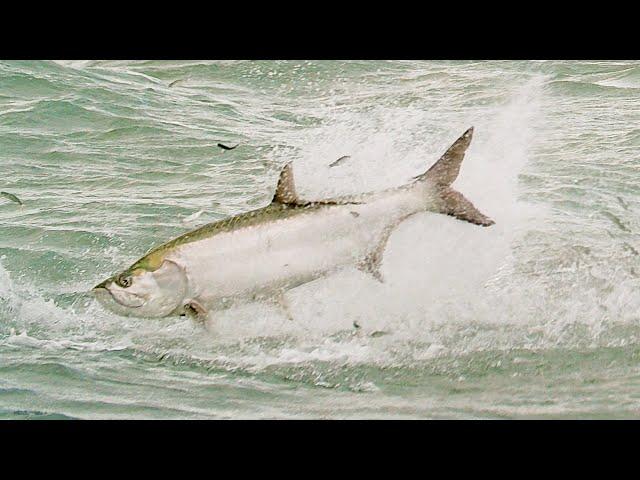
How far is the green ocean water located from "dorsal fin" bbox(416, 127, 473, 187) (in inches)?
6.7

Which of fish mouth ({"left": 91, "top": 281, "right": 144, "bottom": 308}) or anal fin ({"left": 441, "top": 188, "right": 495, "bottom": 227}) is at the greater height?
anal fin ({"left": 441, "top": 188, "right": 495, "bottom": 227})

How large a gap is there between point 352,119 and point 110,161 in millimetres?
860

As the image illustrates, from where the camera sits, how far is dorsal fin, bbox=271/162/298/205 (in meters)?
3.73

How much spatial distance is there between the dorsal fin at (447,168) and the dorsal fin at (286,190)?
0.41 metres

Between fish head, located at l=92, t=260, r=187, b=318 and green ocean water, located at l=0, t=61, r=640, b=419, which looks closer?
fish head, located at l=92, t=260, r=187, b=318

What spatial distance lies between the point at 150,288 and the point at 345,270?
24.4 inches

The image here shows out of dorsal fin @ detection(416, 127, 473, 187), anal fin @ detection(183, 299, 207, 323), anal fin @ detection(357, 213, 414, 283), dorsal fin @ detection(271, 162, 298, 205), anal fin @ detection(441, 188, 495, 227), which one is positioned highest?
dorsal fin @ detection(416, 127, 473, 187)

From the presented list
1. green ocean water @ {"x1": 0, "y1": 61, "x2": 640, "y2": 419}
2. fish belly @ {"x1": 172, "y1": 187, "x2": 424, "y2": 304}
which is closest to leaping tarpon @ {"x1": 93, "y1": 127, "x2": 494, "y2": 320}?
fish belly @ {"x1": 172, "y1": 187, "x2": 424, "y2": 304}

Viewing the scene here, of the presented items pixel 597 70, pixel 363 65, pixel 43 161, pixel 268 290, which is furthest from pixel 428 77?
pixel 43 161

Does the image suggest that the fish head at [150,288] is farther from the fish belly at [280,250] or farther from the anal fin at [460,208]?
the anal fin at [460,208]

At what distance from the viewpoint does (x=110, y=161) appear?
4.21 m

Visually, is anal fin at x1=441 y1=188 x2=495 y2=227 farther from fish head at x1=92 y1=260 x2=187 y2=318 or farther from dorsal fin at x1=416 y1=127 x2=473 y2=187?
fish head at x1=92 y1=260 x2=187 y2=318

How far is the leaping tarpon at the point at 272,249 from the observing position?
12.2ft

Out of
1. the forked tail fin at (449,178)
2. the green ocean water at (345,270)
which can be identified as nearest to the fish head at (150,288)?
the green ocean water at (345,270)
